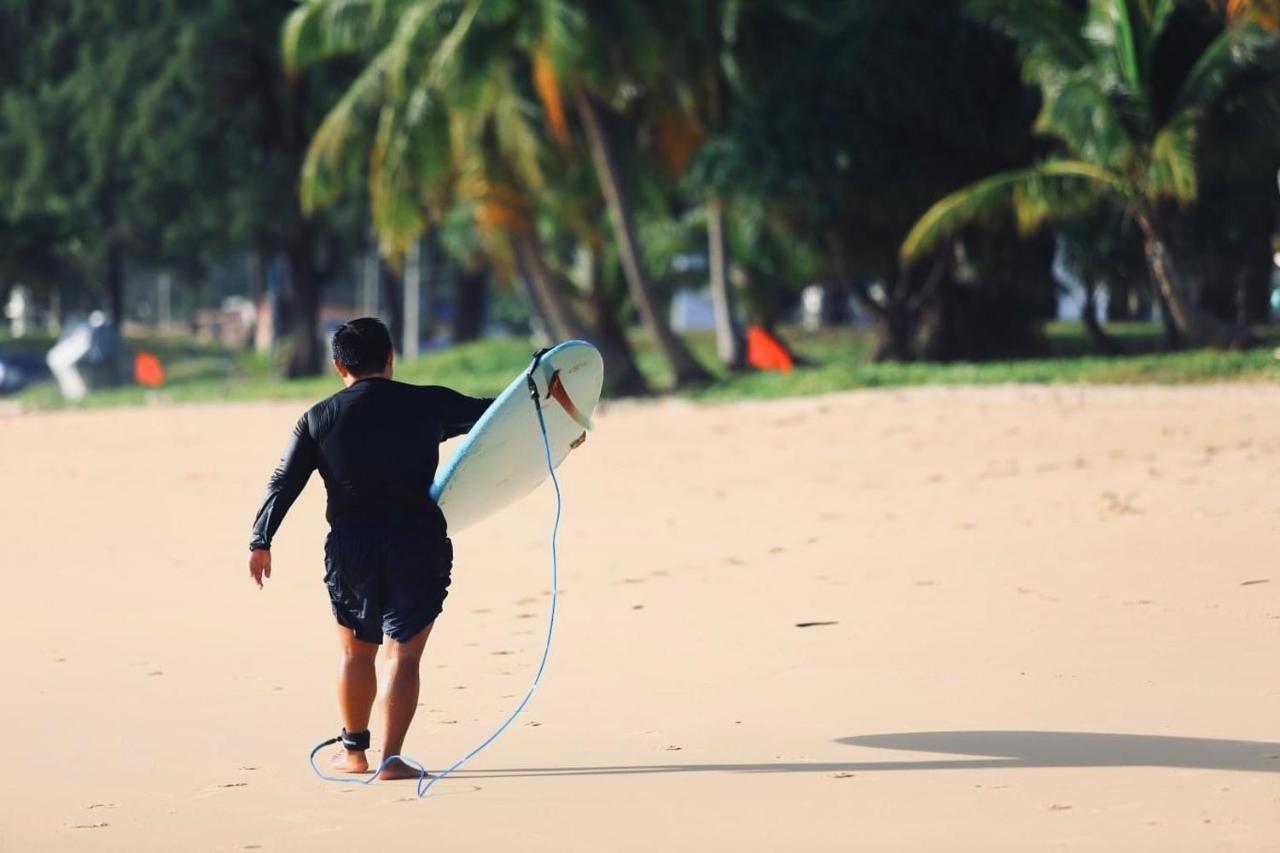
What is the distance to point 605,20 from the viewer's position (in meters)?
24.0

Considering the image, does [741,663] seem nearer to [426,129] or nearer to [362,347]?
[362,347]

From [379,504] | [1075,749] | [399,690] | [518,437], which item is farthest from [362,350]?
[1075,749]

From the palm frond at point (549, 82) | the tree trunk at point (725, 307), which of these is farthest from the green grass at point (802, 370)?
the palm frond at point (549, 82)

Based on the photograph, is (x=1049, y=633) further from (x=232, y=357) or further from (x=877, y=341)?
(x=232, y=357)

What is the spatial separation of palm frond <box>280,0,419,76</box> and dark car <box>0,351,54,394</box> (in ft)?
55.3

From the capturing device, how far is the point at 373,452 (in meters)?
5.64

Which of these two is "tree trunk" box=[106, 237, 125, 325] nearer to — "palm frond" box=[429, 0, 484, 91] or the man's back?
"palm frond" box=[429, 0, 484, 91]

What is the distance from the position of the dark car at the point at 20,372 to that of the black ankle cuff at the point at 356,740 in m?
36.3

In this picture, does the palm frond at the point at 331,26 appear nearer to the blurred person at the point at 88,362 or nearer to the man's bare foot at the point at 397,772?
the blurred person at the point at 88,362

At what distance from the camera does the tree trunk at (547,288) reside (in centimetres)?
2678

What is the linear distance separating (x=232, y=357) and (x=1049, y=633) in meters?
42.0

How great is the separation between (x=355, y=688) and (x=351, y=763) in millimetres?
254

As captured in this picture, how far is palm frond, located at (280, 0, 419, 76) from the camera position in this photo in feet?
83.4

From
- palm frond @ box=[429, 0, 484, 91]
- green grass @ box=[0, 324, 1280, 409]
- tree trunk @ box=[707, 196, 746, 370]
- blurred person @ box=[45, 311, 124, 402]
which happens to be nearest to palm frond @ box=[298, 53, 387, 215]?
palm frond @ box=[429, 0, 484, 91]
